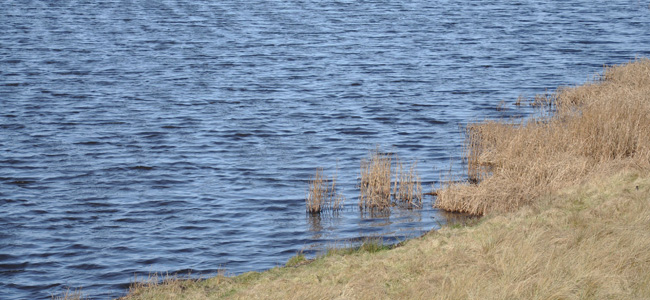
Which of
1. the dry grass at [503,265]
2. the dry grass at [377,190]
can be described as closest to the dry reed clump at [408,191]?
the dry grass at [377,190]

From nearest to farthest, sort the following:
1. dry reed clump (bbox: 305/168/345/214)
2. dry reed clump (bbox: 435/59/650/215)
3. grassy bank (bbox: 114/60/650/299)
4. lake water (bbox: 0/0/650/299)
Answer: grassy bank (bbox: 114/60/650/299)
lake water (bbox: 0/0/650/299)
dry reed clump (bbox: 435/59/650/215)
dry reed clump (bbox: 305/168/345/214)

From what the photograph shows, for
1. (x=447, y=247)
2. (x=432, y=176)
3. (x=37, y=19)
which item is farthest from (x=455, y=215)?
(x=37, y=19)

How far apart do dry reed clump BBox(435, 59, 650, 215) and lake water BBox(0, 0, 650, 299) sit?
821 millimetres

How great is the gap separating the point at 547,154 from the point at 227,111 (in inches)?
513

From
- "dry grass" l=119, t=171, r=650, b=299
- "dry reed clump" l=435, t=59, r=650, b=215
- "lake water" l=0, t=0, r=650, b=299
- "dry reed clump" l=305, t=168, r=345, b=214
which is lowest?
"lake water" l=0, t=0, r=650, b=299

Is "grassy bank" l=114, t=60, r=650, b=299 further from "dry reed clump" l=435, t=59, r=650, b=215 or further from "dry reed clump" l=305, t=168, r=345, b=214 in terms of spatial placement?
"dry reed clump" l=305, t=168, r=345, b=214

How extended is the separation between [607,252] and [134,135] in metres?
16.4

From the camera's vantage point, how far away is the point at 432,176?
1934 cm

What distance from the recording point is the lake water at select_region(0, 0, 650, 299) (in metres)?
15.6

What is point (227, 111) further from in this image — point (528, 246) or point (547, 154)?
point (528, 246)

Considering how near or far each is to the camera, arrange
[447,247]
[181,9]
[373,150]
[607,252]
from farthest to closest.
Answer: [181,9]
[373,150]
[447,247]
[607,252]

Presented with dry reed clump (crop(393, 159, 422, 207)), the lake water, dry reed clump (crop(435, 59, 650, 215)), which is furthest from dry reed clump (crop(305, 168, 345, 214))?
dry reed clump (crop(435, 59, 650, 215))

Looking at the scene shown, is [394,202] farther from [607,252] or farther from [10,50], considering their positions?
[10,50]

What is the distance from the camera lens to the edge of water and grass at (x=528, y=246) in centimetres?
952
